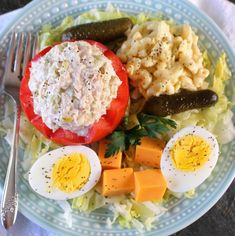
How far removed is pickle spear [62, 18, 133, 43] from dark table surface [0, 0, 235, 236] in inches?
32.4

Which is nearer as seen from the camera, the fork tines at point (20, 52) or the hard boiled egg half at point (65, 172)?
the hard boiled egg half at point (65, 172)

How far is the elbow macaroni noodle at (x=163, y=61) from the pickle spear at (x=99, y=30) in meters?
0.06

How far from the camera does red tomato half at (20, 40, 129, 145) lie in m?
1.95

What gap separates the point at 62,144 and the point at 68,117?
0.21m

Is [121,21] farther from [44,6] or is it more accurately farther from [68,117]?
[68,117]

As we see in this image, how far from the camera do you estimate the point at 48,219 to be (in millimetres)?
1960

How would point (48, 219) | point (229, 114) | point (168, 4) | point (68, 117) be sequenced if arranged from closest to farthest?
1. point (68, 117)
2. point (48, 219)
3. point (229, 114)
4. point (168, 4)

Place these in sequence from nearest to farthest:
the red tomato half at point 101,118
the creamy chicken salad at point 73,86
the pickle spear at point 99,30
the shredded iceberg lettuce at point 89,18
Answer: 1. the creamy chicken salad at point 73,86
2. the red tomato half at point 101,118
3. the pickle spear at point 99,30
4. the shredded iceberg lettuce at point 89,18

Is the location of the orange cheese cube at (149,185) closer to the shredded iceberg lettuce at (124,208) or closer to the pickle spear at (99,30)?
the shredded iceberg lettuce at (124,208)

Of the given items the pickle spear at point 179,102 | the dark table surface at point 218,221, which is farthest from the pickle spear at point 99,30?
the dark table surface at point 218,221

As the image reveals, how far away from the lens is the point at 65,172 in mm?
1914

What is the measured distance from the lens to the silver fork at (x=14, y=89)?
6.23 feet

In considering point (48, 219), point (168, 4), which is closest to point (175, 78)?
point (168, 4)

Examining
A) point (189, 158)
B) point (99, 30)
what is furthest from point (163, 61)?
point (189, 158)
